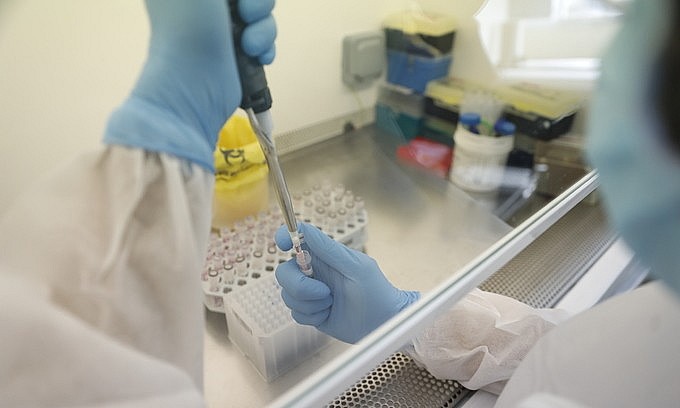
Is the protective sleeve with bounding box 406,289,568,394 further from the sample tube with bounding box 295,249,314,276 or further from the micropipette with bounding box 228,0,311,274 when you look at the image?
the micropipette with bounding box 228,0,311,274

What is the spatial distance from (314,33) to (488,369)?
105 cm

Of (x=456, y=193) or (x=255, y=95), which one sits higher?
(x=255, y=95)

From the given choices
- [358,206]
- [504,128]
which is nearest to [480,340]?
[358,206]

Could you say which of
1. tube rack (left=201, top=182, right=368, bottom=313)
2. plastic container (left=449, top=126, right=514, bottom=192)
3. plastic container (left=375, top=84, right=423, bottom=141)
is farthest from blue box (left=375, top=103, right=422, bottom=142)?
tube rack (left=201, top=182, right=368, bottom=313)

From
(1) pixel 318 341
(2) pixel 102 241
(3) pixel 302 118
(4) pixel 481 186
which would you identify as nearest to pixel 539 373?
(1) pixel 318 341

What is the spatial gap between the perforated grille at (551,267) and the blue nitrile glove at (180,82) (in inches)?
28.4

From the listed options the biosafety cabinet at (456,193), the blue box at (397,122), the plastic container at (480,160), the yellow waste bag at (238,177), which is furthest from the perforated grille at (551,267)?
the blue box at (397,122)

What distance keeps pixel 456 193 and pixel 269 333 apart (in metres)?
0.78

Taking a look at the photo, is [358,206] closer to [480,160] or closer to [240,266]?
[240,266]

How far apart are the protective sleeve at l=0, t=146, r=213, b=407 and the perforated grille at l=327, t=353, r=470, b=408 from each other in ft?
1.56

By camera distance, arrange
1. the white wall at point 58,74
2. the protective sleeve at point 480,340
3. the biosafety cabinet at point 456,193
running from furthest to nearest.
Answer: the protective sleeve at point 480,340, the biosafety cabinet at point 456,193, the white wall at point 58,74

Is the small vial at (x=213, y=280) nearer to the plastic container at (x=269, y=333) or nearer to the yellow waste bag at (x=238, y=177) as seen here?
the plastic container at (x=269, y=333)

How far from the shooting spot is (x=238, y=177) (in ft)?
3.90

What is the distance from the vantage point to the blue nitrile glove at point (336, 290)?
863 mm
